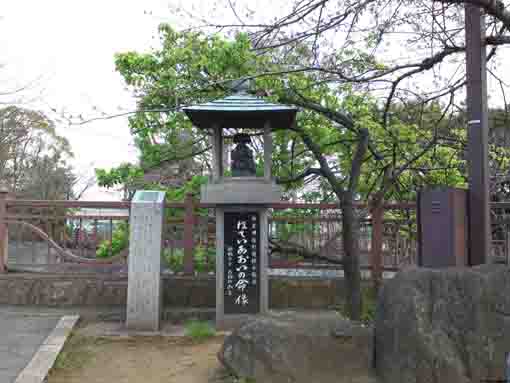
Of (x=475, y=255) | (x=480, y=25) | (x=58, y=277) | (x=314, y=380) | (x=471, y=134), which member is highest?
(x=480, y=25)

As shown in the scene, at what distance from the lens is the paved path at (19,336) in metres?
5.62

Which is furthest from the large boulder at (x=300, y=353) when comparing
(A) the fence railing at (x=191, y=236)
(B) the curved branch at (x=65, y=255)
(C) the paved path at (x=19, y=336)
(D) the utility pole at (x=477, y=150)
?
(B) the curved branch at (x=65, y=255)

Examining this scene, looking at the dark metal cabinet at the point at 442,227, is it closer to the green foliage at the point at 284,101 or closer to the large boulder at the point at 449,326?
the large boulder at the point at 449,326

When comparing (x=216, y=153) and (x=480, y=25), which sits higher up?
(x=480, y=25)

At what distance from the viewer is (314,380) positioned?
5.04 m

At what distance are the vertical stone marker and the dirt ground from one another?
39 centimetres


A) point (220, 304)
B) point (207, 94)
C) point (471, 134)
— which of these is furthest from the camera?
point (207, 94)

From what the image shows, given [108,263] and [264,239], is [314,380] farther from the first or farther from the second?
[108,263]

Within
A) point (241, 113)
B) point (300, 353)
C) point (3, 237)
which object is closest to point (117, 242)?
point (3, 237)

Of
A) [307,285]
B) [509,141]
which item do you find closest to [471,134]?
[307,285]

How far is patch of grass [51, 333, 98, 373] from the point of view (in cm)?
588

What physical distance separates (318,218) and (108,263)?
386cm

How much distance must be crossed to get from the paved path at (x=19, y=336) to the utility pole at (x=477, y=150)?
5.07m

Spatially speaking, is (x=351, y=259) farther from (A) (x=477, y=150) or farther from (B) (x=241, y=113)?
(A) (x=477, y=150)
